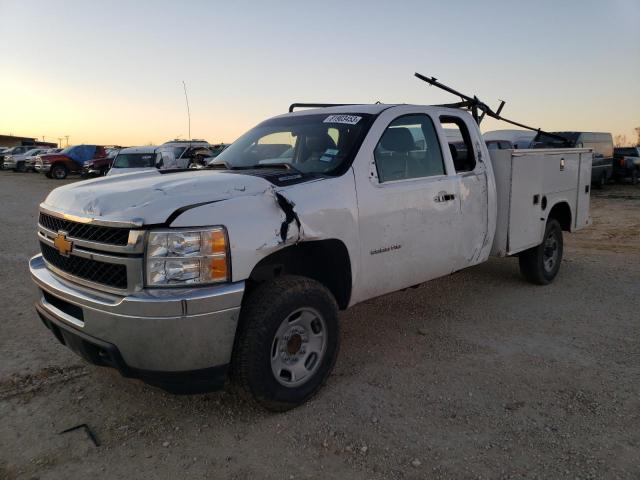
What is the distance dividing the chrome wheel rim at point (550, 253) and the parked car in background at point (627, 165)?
1702cm

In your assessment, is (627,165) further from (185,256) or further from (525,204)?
(185,256)

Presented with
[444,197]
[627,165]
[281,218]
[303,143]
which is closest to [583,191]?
[444,197]

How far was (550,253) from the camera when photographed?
6.17m

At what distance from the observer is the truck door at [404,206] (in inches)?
141

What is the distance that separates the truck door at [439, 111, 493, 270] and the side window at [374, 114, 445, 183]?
0.74ft

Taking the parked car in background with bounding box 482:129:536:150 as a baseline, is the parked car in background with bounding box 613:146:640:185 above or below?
below

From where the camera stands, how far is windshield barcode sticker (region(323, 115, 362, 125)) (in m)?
3.83

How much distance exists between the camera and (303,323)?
3234 mm

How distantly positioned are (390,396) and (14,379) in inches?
104

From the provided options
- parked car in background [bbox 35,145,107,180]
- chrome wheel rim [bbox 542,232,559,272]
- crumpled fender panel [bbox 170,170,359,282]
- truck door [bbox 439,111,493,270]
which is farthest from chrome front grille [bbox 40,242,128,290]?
parked car in background [bbox 35,145,107,180]

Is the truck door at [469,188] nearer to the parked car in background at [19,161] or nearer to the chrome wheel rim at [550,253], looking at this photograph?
the chrome wheel rim at [550,253]

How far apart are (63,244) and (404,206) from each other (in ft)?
7.58

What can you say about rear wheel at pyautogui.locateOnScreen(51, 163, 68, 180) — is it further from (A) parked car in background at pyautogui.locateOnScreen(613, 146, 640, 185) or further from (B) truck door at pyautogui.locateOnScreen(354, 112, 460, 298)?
(B) truck door at pyautogui.locateOnScreen(354, 112, 460, 298)

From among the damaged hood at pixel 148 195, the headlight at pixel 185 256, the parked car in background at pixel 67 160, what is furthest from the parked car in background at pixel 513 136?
the parked car in background at pixel 67 160
